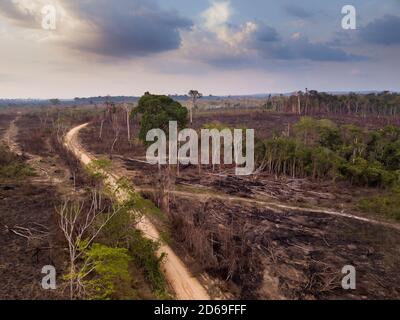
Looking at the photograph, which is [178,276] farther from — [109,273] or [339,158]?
[339,158]

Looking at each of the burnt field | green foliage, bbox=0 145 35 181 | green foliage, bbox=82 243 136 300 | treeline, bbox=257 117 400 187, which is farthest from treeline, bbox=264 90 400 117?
green foliage, bbox=82 243 136 300

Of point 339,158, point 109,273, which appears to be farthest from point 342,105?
point 109,273

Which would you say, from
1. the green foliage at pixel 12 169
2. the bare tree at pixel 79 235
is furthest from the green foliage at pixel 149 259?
the green foliage at pixel 12 169

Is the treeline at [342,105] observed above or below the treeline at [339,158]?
above

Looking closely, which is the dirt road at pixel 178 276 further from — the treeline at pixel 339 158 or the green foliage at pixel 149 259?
the treeline at pixel 339 158

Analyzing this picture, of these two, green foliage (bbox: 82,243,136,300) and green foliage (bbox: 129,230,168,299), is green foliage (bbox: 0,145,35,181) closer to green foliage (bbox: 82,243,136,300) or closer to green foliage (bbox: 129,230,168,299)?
green foliage (bbox: 129,230,168,299)

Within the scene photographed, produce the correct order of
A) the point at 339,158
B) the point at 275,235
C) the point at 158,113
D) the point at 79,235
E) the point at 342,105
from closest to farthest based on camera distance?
the point at 79,235, the point at 275,235, the point at 158,113, the point at 339,158, the point at 342,105

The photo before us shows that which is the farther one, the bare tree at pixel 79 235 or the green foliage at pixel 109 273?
the green foliage at pixel 109 273
